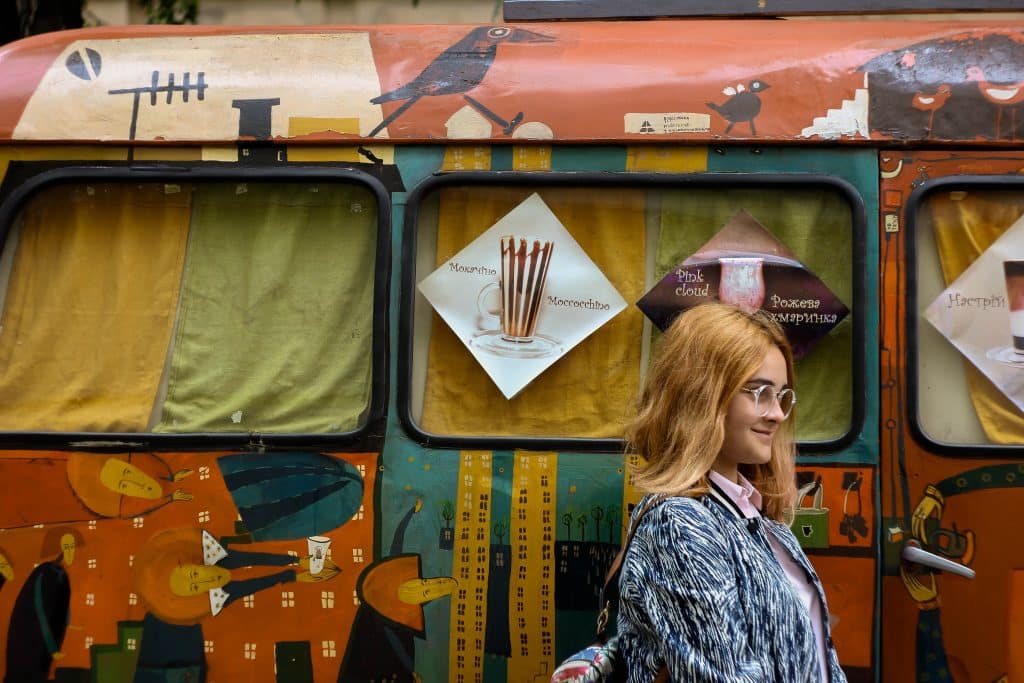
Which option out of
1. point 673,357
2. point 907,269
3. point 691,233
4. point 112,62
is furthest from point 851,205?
point 112,62

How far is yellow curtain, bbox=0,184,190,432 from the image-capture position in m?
3.45

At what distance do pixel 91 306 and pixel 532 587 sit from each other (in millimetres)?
1662

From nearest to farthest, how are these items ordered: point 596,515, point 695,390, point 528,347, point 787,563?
point 695,390, point 787,563, point 596,515, point 528,347

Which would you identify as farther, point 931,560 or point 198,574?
point 198,574

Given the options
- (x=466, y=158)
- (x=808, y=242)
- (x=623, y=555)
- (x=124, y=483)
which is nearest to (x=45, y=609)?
(x=124, y=483)

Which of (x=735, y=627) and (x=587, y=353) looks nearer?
(x=735, y=627)

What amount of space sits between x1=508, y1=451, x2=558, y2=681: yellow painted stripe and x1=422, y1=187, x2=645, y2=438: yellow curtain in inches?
9.5

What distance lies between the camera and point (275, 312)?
346cm

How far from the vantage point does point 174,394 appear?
136 inches

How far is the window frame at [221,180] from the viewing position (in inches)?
132

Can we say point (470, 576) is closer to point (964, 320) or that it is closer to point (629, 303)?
point (629, 303)

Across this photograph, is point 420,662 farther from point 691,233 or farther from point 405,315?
point 691,233

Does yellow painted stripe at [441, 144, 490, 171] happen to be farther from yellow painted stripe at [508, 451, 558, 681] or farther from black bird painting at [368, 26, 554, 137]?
yellow painted stripe at [508, 451, 558, 681]

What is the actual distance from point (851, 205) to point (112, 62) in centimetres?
242
